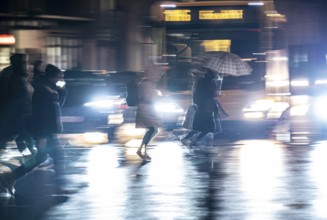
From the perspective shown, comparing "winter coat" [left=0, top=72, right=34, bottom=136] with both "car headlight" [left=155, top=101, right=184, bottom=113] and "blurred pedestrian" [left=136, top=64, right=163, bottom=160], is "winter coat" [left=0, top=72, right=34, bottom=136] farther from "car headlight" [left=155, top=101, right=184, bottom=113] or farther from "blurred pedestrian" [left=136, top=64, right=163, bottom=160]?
"car headlight" [left=155, top=101, right=184, bottom=113]

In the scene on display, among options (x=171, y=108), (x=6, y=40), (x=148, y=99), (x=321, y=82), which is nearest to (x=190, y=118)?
(x=148, y=99)

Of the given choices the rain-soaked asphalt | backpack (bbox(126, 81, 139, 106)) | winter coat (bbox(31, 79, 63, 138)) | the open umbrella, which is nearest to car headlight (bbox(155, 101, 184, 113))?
the open umbrella

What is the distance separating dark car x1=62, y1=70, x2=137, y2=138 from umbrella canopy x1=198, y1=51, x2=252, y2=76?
12.8ft

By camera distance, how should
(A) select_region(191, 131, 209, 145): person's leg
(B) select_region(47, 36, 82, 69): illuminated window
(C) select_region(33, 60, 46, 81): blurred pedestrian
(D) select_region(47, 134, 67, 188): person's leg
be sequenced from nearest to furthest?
(C) select_region(33, 60, 46, 81): blurred pedestrian < (D) select_region(47, 134, 67, 188): person's leg < (A) select_region(191, 131, 209, 145): person's leg < (B) select_region(47, 36, 82, 69): illuminated window

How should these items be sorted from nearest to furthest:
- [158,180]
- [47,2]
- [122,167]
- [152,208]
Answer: [152,208]
[158,180]
[122,167]
[47,2]

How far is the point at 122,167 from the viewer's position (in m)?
14.5

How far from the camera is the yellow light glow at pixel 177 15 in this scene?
71.4ft

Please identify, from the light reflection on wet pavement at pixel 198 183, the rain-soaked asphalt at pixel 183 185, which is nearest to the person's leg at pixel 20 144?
the rain-soaked asphalt at pixel 183 185

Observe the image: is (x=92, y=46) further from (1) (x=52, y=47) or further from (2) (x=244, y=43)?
(2) (x=244, y=43)

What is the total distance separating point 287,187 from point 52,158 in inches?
169

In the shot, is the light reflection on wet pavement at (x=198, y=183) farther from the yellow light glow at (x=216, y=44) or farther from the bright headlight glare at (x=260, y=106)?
the bright headlight glare at (x=260, y=106)

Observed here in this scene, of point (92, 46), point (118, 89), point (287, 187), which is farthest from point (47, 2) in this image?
point (287, 187)

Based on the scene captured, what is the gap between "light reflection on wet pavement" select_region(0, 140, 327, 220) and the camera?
9.98 metres

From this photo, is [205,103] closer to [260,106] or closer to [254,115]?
[260,106]
